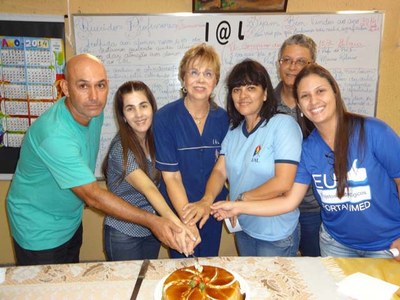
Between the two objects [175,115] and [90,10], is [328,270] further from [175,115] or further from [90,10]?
[90,10]

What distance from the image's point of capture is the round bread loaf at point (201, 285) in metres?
1.15

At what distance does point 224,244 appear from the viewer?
3.25 metres

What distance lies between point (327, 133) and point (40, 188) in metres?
1.47

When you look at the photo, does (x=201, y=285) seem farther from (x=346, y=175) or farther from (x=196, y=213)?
(x=346, y=175)

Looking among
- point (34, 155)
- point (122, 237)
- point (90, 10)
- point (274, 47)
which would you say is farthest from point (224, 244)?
point (90, 10)

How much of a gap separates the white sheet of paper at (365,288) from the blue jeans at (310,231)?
822 millimetres

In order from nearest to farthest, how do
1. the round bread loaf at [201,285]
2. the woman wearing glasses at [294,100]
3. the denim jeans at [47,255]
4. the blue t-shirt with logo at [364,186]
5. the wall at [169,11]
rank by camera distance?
1. the round bread loaf at [201,285]
2. the blue t-shirt with logo at [364,186]
3. the denim jeans at [47,255]
4. the woman wearing glasses at [294,100]
5. the wall at [169,11]

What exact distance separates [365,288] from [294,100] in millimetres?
1205

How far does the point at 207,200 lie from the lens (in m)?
1.88

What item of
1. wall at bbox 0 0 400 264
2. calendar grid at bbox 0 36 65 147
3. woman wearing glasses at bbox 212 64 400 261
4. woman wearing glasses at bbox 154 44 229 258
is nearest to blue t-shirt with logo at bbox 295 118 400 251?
woman wearing glasses at bbox 212 64 400 261

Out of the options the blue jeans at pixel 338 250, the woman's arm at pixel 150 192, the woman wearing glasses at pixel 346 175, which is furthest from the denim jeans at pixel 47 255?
the blue jeans at pixel 338 250

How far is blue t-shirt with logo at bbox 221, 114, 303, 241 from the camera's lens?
169 cm

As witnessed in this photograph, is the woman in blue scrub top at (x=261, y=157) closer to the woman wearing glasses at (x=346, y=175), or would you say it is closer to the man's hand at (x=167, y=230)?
→ the woman wearing glasses at (x=346, y=175)

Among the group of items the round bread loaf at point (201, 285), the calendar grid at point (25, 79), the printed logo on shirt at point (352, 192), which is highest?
the calendar grid at point (25, 79)
